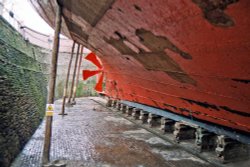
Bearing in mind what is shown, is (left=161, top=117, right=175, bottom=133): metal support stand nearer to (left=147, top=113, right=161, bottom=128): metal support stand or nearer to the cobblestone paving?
the cobblestone paving

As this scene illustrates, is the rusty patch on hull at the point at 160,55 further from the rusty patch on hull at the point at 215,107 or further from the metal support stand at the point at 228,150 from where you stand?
the metal support stand at the point at 228,150

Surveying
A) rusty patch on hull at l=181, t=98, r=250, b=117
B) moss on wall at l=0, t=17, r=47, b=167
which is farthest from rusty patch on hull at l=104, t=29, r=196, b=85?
moss on wall at l=0, t=17, r=47, b=167

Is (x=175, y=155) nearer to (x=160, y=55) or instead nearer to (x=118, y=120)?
(x=160, y=55)

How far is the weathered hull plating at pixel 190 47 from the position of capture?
205cm

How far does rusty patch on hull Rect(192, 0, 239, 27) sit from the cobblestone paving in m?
2.78

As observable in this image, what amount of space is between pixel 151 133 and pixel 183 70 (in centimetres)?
333

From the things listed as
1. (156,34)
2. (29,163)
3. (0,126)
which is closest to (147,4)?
(156,34)

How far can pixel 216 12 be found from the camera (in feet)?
6.31

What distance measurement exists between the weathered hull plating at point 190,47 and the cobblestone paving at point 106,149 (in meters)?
0.89

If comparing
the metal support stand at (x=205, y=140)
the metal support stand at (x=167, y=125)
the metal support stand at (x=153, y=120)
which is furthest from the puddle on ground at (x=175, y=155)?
the metal support stand at (x=153, y=120)

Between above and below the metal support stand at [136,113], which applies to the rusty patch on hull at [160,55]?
above

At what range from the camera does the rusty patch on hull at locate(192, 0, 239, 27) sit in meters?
1.83

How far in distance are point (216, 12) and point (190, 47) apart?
78 centimetres

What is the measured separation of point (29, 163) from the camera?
412 centimetres
